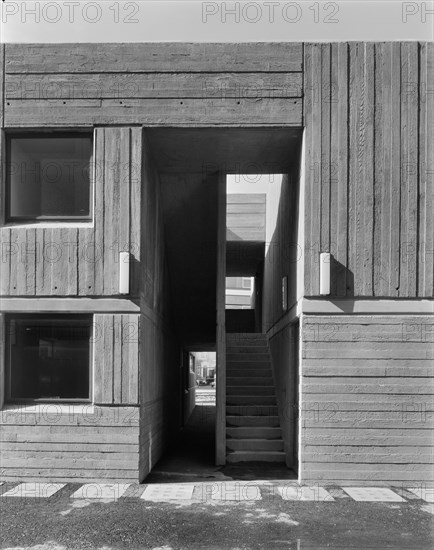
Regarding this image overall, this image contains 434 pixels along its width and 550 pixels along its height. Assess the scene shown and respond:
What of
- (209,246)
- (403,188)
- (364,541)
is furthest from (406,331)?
(209,246)

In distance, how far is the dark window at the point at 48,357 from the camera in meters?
8.18

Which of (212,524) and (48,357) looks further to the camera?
(48,357)

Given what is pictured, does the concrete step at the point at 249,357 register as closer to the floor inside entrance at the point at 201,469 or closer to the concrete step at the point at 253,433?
the floor inside entrance at the point at 201,469

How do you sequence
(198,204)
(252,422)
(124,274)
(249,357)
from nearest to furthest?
(124,274) → (252,422) → (198,204) → (249,357)

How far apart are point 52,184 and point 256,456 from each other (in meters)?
5.65

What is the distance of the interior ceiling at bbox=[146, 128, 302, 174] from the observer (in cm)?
835

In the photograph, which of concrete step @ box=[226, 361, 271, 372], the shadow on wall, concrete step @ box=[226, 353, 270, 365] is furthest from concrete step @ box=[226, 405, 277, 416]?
the shadow on wall

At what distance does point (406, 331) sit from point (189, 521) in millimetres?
4042

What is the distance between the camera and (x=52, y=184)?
832cm

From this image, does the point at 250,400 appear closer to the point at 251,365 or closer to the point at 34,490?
the point at 251,365

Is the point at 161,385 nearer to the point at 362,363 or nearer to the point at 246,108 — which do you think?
the point at 362,363

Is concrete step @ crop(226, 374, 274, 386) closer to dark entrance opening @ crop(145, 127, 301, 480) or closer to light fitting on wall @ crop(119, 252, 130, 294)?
dark entrance opening @ crop(145, 127, 301, 480)

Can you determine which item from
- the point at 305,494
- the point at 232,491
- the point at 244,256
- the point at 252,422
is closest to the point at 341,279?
the point at 305,494

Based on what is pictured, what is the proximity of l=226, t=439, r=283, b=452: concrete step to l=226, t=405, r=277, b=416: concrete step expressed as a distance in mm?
985
